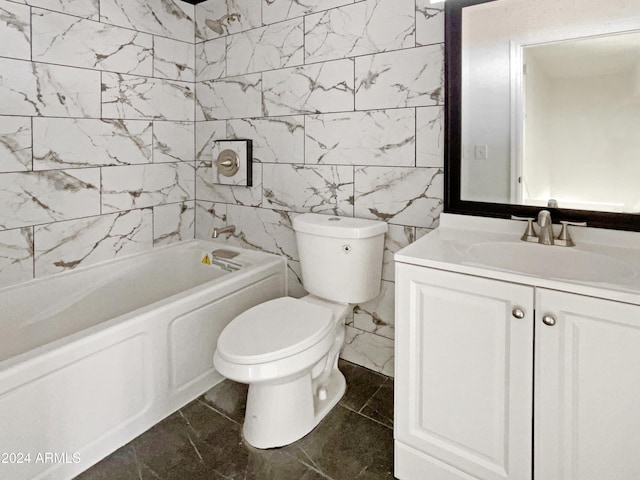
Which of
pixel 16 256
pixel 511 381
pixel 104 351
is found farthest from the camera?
pixel 16 256

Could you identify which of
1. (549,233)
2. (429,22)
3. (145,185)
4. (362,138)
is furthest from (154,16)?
(549,233)

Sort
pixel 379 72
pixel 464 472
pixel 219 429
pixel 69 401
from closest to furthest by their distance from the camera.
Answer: pixel 464 472 < pixel 69 401 < pixel 219 429 < pixel 379 72

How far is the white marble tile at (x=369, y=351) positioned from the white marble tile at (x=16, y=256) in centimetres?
172

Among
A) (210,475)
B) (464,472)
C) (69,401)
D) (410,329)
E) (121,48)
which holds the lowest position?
(210,475)

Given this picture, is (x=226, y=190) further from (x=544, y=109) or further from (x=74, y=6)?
(x=544, y=109)

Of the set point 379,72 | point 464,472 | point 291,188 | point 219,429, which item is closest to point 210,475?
point 219,429

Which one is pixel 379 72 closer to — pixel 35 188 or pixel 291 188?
pixel 291 188

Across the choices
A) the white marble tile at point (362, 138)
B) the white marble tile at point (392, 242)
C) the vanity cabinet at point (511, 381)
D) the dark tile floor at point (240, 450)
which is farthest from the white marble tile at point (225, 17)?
the dark tile floor at point (240, 450)

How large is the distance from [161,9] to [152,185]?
1.10m

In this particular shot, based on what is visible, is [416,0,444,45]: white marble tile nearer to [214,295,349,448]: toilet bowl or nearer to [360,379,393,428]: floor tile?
[214,295,349,448]: toilet bowl

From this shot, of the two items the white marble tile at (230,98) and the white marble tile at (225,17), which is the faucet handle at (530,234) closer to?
the white marble tile at (230,98)

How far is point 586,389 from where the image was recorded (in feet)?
3.90

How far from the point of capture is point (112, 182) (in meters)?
2.52

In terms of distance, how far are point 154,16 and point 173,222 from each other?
1.28 meters
